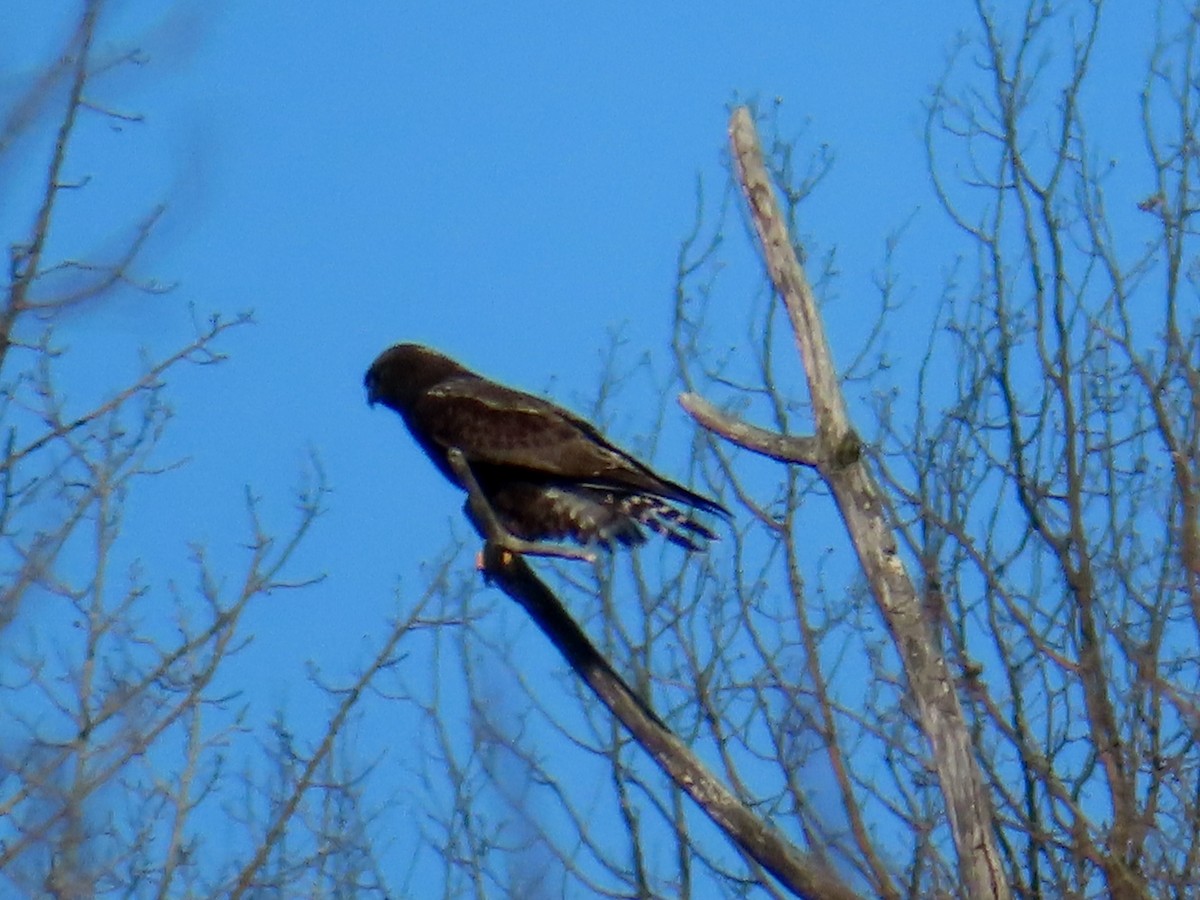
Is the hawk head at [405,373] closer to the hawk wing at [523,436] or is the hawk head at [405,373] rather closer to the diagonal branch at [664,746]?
the hawk wing at [523,436]

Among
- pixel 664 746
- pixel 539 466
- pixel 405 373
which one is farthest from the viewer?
pixel 405 373

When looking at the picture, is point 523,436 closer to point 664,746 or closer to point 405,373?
point 405,373

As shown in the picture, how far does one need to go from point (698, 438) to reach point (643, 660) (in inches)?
50.5

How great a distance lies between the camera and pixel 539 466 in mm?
6020

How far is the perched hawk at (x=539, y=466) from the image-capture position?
5.73 metres

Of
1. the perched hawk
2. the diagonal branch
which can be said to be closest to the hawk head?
the perched hawk

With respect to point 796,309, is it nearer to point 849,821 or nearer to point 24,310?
point 24,310

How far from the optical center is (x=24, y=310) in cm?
438

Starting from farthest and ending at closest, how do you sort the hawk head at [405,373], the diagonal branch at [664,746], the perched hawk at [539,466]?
the hawk head at [405,373]
the perched hawk at [539,466]
the diagonal branch at [664,746]

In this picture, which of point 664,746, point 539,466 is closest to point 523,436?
point 539,466

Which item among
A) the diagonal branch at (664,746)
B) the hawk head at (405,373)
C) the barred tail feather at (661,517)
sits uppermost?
the hawk head at (405,373)

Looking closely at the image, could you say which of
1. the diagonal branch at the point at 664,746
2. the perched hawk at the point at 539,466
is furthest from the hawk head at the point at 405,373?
the diagonal branch at the point at 664,746

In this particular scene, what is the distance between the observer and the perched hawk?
5734mm

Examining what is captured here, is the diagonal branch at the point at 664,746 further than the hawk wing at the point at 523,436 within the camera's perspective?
No
